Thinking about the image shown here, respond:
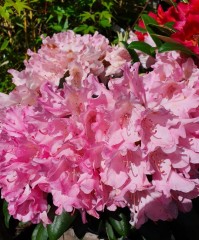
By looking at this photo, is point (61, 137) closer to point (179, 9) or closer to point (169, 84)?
point (169, 84)

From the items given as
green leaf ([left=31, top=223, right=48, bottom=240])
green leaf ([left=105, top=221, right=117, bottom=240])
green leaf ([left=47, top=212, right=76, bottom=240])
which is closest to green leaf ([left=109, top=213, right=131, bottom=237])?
green leaf ([left=105, top=221, right=117, bottom=240])

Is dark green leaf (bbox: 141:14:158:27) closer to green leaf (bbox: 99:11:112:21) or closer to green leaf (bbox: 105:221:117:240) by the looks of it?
green leaf (bbox: 105:221:117:240)

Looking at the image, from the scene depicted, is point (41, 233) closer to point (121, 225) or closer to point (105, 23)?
point (121, 225)

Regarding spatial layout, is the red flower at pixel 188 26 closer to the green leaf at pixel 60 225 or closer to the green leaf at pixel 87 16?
the green leaf at pixel 60 225

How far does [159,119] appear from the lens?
1.17m

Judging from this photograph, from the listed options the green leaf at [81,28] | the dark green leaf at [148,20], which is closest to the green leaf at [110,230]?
the dark green leaf at [148,20]

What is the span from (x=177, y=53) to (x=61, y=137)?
54cm

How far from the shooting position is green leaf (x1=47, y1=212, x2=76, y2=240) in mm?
1486

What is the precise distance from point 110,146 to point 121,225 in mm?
434

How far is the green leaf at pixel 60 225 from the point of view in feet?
4.88

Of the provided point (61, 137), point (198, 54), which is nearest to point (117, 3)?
point (198, 54)

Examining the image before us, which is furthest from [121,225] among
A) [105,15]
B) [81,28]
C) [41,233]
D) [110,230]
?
[105,15]

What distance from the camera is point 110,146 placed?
45.9 inches

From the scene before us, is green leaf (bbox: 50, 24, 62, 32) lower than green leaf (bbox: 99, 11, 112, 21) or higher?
lower
